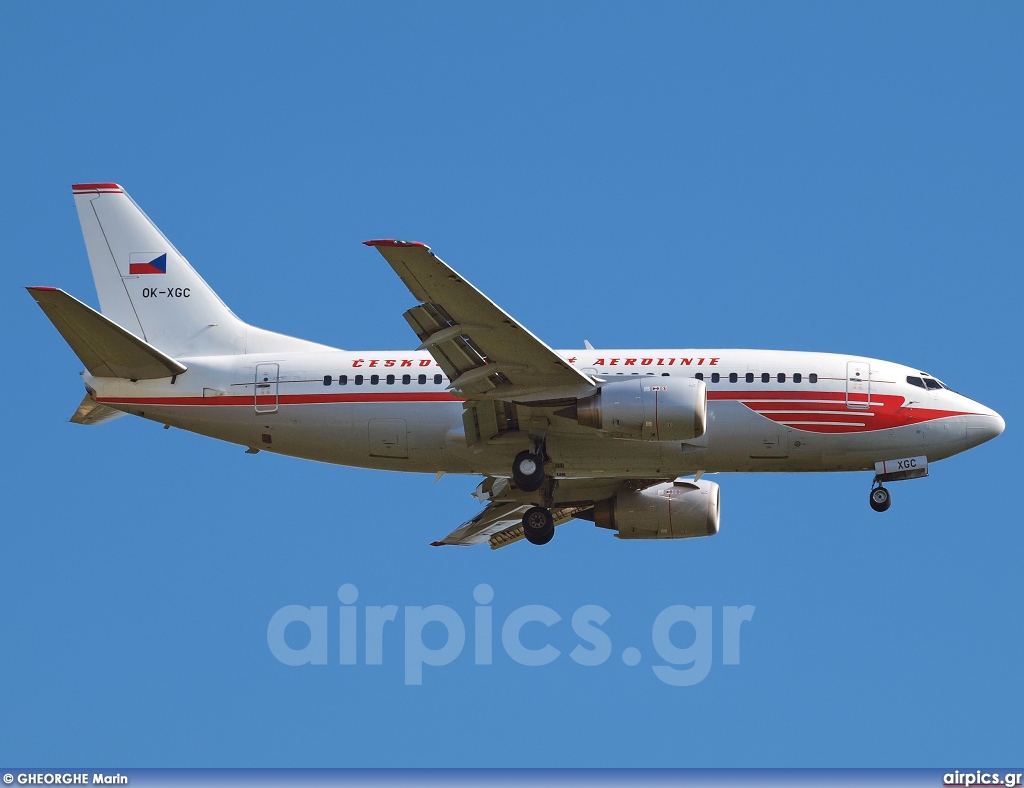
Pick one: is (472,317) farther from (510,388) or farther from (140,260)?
(140,260)

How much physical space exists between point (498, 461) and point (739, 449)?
632 centimetres

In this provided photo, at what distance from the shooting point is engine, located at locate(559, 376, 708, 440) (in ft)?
129

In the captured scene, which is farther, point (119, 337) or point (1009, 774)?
point (119, 337)

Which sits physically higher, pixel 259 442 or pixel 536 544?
pixel 259 442

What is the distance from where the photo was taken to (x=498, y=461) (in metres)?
42.8

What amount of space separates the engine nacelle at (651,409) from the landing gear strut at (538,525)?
14.9ft

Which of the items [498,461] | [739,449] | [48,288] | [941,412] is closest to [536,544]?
[498,461]

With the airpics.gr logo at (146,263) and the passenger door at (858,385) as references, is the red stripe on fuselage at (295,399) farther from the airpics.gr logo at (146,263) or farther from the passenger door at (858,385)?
the passenger door at (858,385)

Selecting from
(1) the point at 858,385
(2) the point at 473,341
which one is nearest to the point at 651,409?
(2) the point at 473,341

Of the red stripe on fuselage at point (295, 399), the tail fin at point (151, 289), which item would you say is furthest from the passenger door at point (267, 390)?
the tail fin at point (151, 289)

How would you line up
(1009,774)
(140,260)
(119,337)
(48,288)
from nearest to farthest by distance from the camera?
(1009,774) < (48,288) < (119,337) < (140,260)

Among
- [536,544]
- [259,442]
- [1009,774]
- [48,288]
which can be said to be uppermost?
[48,288]

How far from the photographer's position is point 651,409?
130ft

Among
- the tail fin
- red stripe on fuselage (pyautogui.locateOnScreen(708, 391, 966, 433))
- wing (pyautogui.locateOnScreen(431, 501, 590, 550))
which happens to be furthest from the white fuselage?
wing (pyautogui.locateOnScreen(431, 501, 590, 550))
